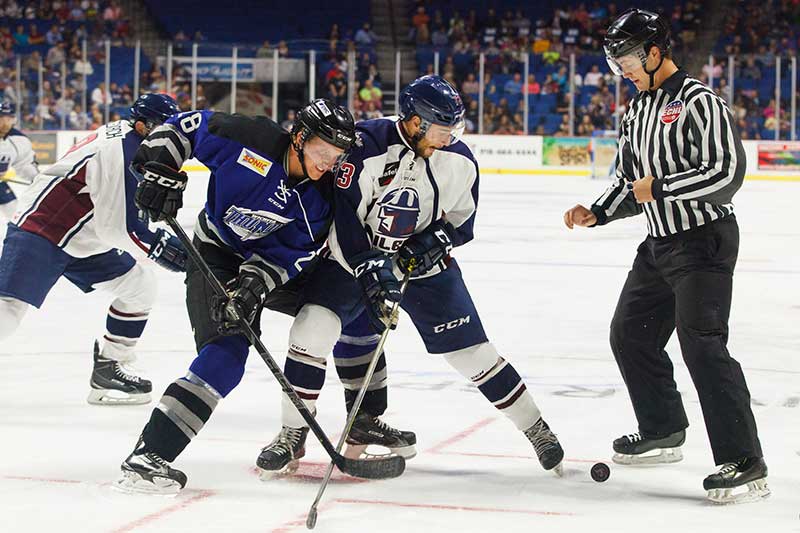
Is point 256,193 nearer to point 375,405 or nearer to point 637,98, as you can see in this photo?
point 375,405

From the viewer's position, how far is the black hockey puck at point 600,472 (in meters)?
3.12

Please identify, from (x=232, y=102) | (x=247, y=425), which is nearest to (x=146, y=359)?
(x=247, y=425)

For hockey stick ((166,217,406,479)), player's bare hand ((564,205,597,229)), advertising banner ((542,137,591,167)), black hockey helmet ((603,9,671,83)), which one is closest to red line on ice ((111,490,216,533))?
hockey stick ((166,217,406,479))

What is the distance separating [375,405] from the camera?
353 centimetres

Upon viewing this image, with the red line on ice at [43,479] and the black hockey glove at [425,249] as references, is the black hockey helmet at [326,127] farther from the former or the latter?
the red line on ice at [43,479]

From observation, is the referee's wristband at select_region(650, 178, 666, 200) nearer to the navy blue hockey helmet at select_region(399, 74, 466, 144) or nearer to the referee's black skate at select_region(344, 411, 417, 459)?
the navy blue hockey helmet at select_region(399, 74, 466, 144)

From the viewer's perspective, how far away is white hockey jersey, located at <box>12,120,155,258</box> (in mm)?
3928

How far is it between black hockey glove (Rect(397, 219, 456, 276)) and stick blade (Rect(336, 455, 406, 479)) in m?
0.49

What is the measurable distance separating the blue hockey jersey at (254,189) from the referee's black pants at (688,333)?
0.88m

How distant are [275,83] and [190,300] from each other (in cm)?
1469

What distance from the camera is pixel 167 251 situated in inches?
152

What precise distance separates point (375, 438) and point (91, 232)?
128 centimetres

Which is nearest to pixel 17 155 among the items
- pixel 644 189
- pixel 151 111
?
pixel 151 111

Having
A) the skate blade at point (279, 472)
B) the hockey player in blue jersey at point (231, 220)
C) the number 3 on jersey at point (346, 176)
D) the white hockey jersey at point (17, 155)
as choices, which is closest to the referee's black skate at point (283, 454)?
the skate blade at point (279, 472)
